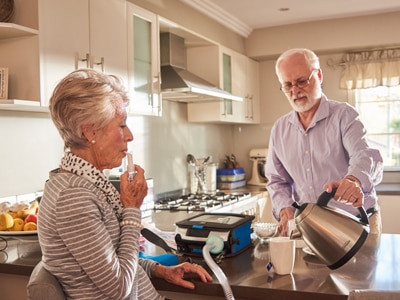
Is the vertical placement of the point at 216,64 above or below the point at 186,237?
above

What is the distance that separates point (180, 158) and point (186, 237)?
2547 mm

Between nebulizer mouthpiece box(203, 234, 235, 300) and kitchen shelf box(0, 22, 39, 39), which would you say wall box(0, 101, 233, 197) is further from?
nebulizer mouthpiece box(203, 234, 235, 300)

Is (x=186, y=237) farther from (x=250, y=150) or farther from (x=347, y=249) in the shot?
(x=250, y=150)

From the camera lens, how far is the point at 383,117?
501 centimetres

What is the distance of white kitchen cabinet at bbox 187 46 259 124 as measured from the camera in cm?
427

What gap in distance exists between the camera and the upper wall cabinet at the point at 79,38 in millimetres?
2357

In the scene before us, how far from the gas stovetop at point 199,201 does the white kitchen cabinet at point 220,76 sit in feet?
2.23

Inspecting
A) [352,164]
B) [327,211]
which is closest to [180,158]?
[352,164]

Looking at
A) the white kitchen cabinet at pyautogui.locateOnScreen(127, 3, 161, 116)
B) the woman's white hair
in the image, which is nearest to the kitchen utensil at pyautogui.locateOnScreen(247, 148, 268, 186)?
the white kitchen cabinet at pyautogui.locateOnScreen(127, 3, 161, 116)

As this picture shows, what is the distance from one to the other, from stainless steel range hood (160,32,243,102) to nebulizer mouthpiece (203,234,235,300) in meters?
1.81

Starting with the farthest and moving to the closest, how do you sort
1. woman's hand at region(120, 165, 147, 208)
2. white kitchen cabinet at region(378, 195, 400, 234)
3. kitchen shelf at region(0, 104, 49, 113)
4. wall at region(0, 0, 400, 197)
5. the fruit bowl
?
white kitchen cabinet at region(378, 195, 400, 234) → wall at region(0, 0, 400, 197) → kitchen shelf at region(0, 104, 49, 113) → the fruit bowl → woman's hand at region(120, 165, 147, 208)

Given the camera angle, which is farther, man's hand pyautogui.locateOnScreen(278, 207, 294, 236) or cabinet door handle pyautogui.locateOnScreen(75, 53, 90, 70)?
cabinet door handle pyautogui.locateOnScreen(75, 53, 90, 70)

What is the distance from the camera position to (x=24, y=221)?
93.0 inches

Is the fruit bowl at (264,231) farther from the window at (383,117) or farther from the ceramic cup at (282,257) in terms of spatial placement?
the window at (383,117)
